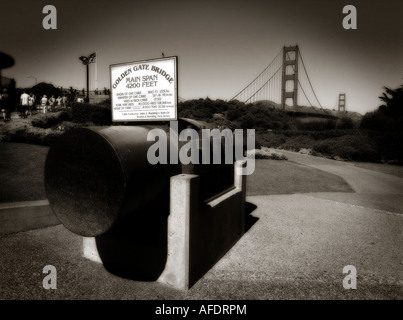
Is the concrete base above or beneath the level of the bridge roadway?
above

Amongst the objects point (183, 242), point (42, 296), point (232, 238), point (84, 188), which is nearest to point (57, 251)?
point (42, 296)

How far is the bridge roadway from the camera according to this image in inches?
133

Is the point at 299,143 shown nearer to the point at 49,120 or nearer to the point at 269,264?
the point at 49,120

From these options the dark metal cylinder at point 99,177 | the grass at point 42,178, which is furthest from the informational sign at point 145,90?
the grass at point 42,178

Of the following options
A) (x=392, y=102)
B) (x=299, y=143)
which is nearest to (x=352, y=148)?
(x=299, y=143)

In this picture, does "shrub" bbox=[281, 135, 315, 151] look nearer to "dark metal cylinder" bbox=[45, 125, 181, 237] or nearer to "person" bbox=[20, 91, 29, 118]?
"person" bbox=[20, 91, 29, 118]

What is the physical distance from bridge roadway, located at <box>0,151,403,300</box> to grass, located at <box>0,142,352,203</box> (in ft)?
5.82

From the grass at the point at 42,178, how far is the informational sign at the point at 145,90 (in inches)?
130

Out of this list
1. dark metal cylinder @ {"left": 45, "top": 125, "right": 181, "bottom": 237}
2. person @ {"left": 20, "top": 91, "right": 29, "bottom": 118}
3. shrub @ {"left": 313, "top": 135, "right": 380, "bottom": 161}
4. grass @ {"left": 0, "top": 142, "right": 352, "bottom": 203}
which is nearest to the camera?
dark metal cylinder @ {"left": 45, "top": 125, "right": 181, "bottom": 237}

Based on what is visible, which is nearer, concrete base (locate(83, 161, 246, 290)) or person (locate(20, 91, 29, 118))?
concrete base (locate(83, 161, 246, 290))

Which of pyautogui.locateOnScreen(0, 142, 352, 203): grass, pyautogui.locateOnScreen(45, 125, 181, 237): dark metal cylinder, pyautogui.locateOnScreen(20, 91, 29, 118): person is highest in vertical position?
pyautogui.locateOnScreen(20, 91, 29, 118): person

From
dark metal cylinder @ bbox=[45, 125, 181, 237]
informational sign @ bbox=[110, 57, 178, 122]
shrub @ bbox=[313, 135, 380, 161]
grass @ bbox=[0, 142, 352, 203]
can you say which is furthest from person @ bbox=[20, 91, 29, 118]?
shrub @ bbox=[313, 135, 380, 161]
